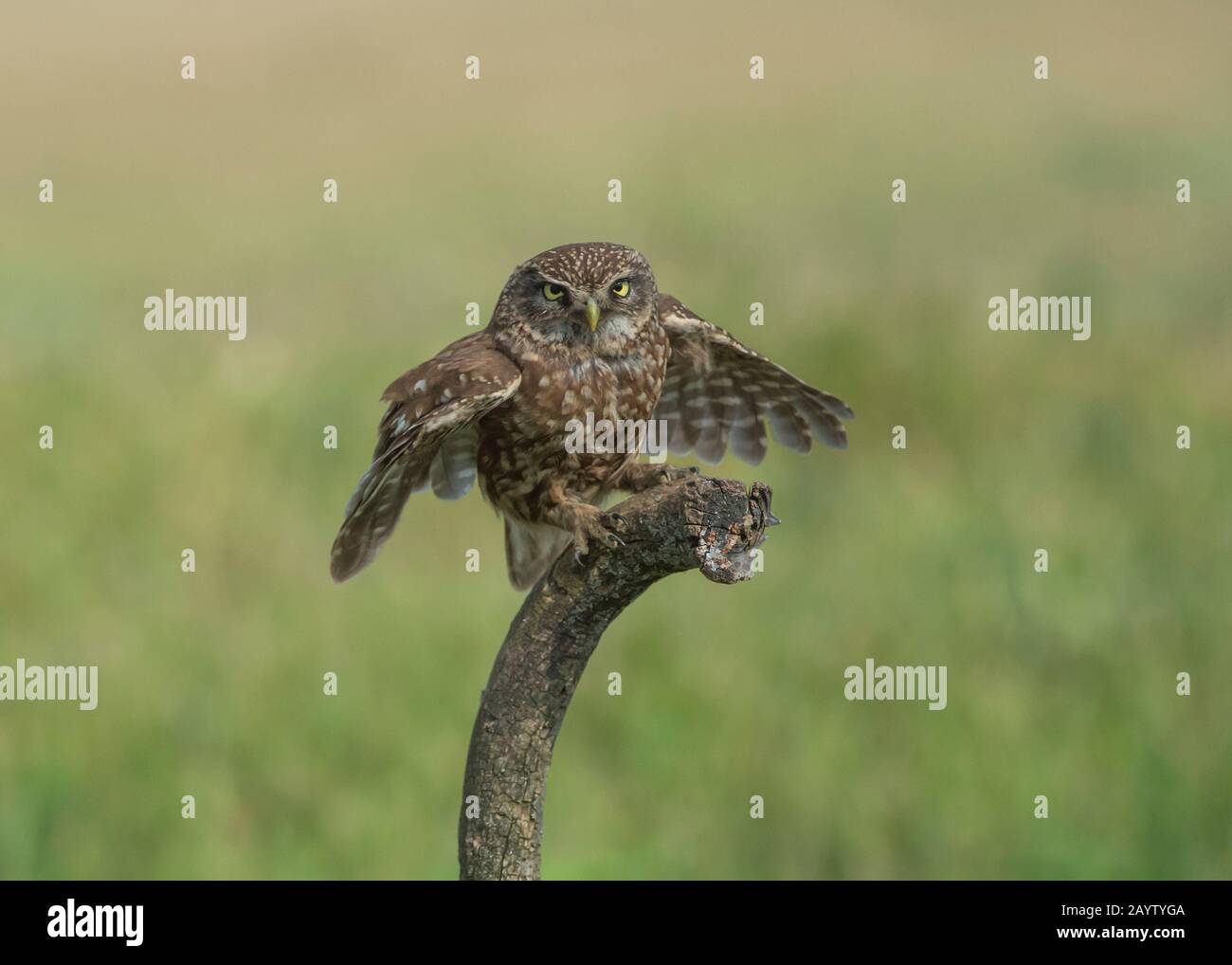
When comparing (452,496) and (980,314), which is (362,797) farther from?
(980,314)

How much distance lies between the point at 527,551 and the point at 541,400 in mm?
978

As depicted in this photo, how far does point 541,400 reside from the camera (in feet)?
16.5

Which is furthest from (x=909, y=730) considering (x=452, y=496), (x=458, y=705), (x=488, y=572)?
(x=452, y=496)

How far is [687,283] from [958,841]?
659 centimetres

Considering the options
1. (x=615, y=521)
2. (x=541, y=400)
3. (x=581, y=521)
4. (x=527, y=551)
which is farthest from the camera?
(x=527, y=551)

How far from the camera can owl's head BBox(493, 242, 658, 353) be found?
5059mm

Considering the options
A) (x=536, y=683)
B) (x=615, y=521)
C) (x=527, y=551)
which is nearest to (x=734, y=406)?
(x=527, y=551)

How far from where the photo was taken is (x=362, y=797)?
338 inches

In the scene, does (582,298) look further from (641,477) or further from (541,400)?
(641,477)

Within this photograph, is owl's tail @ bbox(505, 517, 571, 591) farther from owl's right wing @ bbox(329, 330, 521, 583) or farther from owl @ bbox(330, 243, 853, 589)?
owl's right wing @ bbox(329, 330, 521, 583)

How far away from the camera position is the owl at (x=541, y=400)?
4.80 metres

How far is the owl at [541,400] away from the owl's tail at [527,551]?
0.08 metres

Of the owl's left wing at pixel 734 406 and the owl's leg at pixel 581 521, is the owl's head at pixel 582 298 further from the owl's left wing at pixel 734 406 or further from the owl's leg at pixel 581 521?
the owl's leg at pixel 581 521

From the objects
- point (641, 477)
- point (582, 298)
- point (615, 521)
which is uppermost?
point (582, 298)
